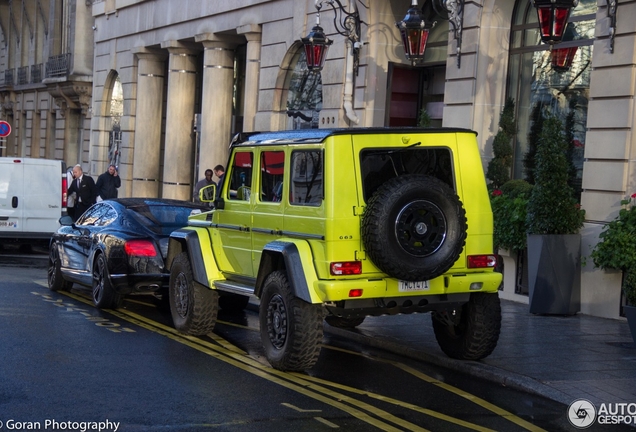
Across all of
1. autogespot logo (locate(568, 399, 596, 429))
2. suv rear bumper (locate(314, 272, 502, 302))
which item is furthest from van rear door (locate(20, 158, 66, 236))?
autogespot logo (locate(568, 399, 596, 429))

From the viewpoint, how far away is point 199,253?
11.0m

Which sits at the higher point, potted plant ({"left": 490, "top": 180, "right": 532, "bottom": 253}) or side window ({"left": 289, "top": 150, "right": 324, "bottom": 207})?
side window ({"left": 289, "top": 150, "right": 324, "bottom": 207})

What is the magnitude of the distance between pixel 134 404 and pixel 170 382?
0.88 m

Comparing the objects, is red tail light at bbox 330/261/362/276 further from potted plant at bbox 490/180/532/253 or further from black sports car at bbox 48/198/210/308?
potted plant at bbox 490/180/532/253

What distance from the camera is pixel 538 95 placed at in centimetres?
1628

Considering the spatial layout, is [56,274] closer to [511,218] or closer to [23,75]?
[511,218]

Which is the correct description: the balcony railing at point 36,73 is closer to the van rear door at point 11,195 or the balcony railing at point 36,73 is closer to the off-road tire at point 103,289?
the van rear door at point 11,195

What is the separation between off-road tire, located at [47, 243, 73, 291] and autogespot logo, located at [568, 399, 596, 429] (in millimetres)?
8697

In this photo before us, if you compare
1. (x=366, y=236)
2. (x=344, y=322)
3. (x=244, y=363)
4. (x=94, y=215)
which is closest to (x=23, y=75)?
(x=94, y=215)

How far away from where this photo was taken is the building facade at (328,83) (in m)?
13.9

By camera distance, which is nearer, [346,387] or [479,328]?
[346,387]

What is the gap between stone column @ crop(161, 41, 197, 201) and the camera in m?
28.8

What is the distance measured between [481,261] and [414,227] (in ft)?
3.28

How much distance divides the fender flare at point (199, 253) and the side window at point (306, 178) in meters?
1.69
